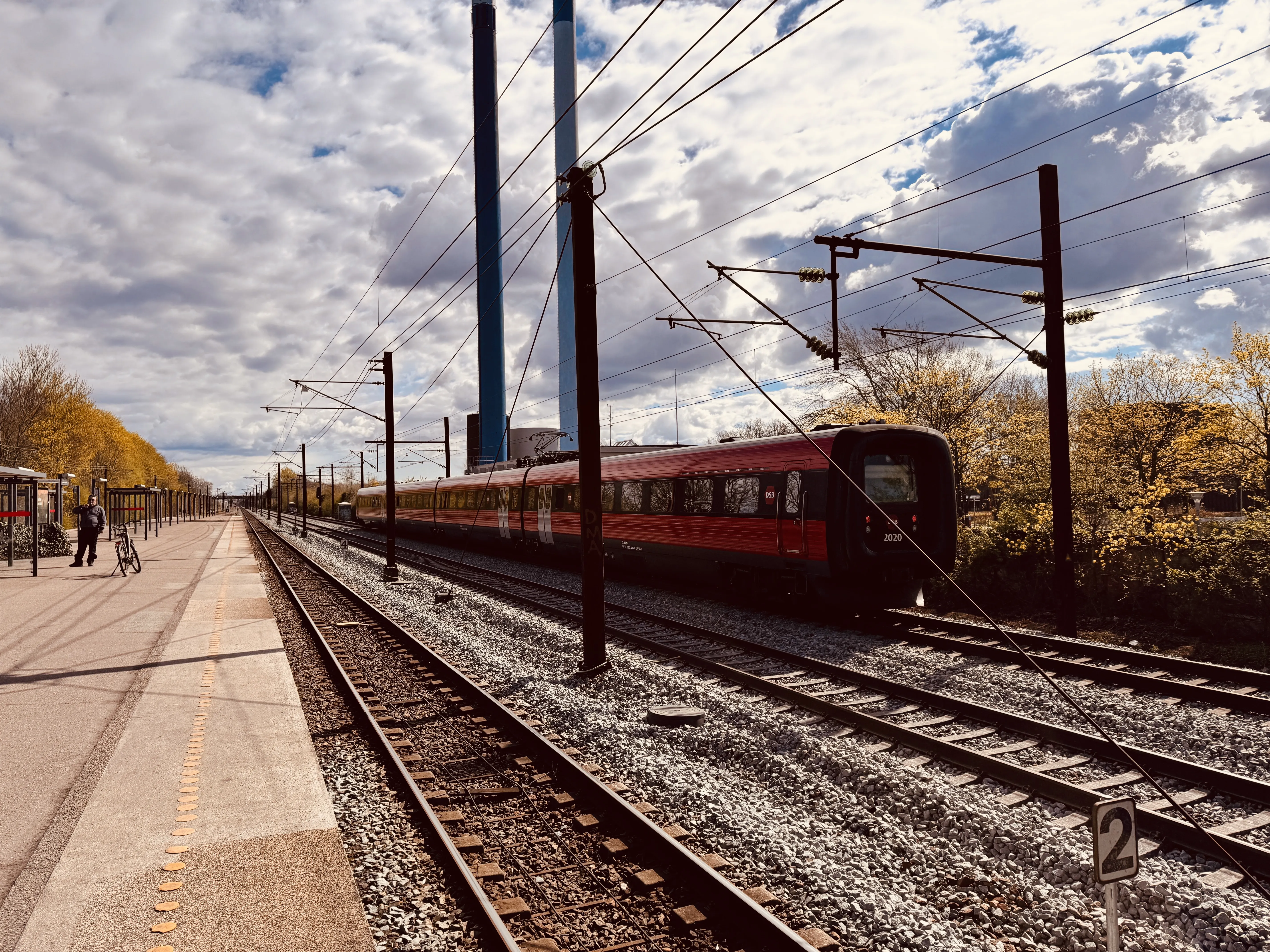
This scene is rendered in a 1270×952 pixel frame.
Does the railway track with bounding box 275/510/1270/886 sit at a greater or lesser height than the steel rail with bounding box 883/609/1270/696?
lesser

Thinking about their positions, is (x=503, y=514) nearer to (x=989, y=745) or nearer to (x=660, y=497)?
(x=660, y=497)

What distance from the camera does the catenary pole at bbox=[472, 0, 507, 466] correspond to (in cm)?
7769

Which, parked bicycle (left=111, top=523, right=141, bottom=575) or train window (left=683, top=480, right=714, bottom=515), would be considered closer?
train window (left=683, top=480, right=714, bottom=515)

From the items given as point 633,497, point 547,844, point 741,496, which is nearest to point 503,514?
point 633,497

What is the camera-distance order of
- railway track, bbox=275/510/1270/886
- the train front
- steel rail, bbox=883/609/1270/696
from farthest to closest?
the train front, steel rail, bbox=883/609/1270/696, railway track, bbox=275/510/1270/886

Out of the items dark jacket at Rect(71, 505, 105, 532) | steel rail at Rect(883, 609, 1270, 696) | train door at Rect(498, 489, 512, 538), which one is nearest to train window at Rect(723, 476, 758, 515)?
steel rail at Rect(883, 609, 1270, 696)

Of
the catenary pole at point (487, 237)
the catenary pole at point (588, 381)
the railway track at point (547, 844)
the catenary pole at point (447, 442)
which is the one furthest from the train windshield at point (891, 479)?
the catenary pole at point (487, 237)

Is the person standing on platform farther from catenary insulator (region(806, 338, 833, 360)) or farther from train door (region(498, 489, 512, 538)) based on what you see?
catenary insulator (region(806, 338, 833, 360))

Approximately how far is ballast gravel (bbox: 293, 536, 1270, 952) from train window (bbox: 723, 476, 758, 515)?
16.9ft

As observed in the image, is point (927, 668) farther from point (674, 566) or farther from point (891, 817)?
point (674, 566)

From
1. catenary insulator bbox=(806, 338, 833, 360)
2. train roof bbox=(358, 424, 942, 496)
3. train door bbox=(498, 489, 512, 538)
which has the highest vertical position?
catenary insulator bbox=(806, 338, 833, 360)

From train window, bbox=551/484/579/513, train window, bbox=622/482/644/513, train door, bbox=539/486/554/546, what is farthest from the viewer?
train door, bbox=539/486/554/546

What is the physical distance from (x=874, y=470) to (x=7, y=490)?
27823 millimetres

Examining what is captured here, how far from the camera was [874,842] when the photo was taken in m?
5.15
